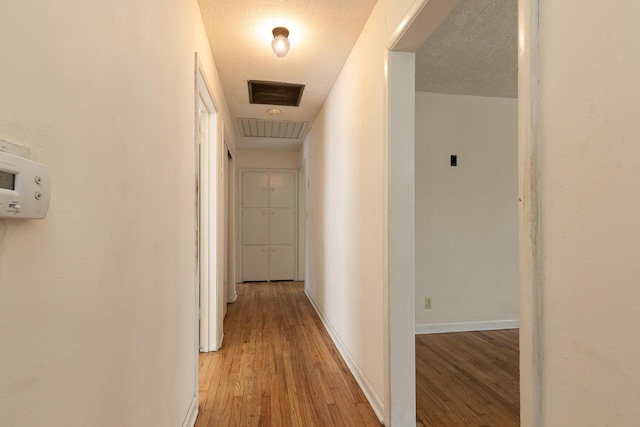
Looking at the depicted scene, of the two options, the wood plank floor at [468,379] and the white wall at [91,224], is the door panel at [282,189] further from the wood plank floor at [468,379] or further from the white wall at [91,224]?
the white wall at [91,224]

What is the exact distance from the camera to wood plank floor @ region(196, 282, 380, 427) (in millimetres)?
1810

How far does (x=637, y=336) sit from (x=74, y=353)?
1.14m

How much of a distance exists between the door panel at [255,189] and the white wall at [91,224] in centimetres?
448

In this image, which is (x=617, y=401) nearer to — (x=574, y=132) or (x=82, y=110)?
(x=574, y=132)

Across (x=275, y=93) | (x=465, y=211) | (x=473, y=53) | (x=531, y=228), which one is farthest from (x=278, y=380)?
(x=473, y=53)

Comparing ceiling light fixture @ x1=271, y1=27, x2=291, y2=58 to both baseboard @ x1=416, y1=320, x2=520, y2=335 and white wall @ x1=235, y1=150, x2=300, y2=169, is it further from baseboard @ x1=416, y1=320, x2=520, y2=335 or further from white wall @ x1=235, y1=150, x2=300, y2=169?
white wall @ x1=235, y1=150, x2=300, y2=169

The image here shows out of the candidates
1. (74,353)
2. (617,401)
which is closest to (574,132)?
(617,401)

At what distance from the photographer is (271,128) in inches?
179

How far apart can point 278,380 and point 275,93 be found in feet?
8.87

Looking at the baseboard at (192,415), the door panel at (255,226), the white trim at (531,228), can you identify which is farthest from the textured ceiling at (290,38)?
the door panel at (255,226)

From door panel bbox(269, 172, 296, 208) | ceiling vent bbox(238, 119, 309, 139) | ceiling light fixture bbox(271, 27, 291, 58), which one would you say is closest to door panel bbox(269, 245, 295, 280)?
door panel bbox(269, 172, 296, 208)

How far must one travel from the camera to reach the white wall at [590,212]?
23.3 inches

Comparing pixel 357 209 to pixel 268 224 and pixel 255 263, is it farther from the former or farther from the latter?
pixel 255 263

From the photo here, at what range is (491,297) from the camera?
134 inches
